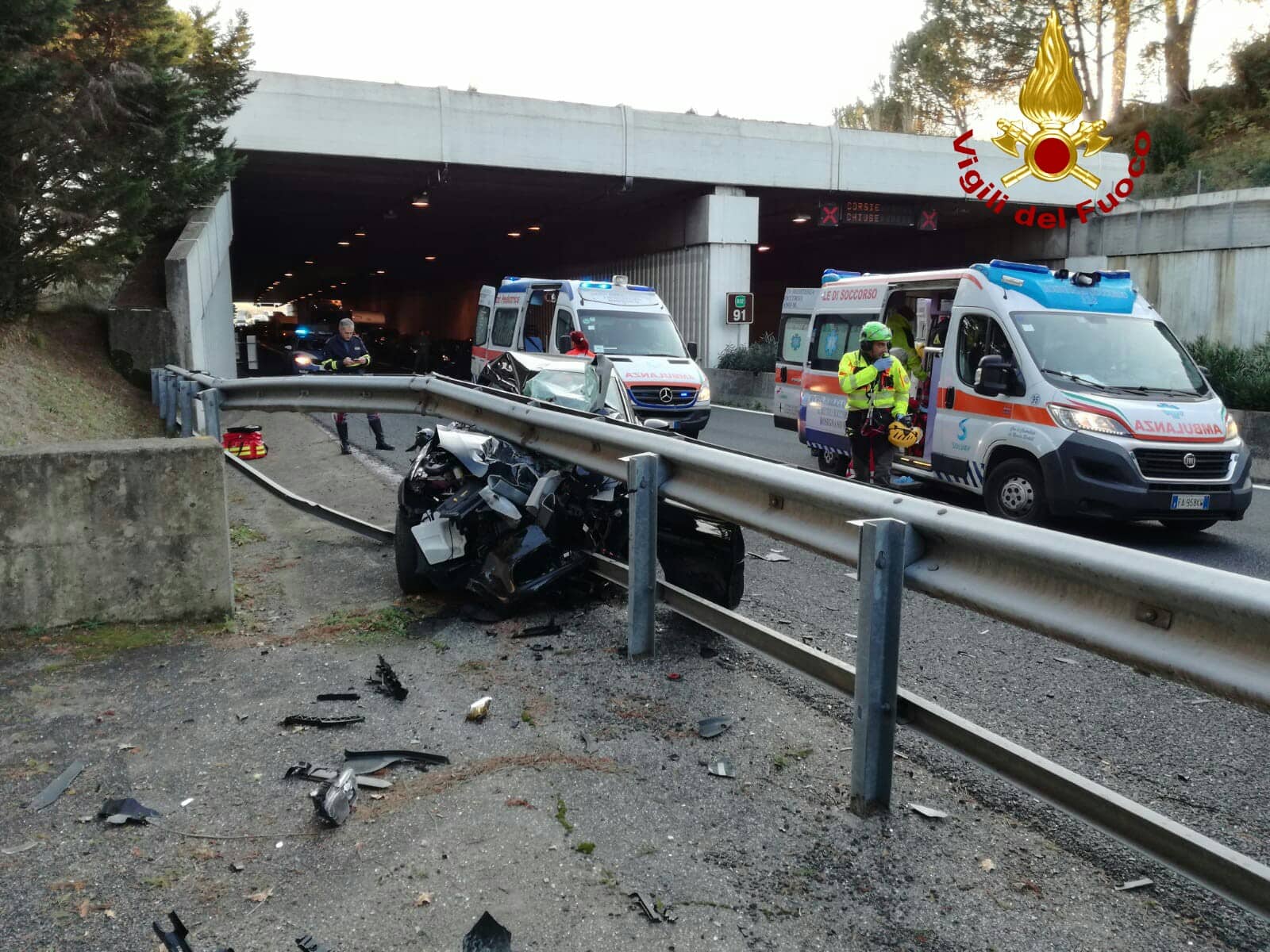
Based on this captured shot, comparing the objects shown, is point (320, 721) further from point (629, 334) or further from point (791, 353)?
point (791, 353)

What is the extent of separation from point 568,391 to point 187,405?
5620 millimetres

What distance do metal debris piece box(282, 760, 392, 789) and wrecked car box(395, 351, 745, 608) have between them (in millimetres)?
1769

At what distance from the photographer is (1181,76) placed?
149 feet

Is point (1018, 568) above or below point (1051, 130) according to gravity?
below

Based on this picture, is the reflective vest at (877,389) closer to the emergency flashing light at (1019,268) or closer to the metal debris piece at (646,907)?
the emergency flashing light at (1019,268)

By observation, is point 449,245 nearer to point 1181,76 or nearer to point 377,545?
point 1181,76

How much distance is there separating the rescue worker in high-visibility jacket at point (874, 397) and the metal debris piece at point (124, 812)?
302 inches

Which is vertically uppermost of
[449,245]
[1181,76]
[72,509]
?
[1181,76]

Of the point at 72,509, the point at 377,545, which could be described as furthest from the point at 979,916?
the point at 377,545

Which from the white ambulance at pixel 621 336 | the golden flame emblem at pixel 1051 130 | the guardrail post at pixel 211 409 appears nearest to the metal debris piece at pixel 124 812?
the guardrail post at pixel 211 409

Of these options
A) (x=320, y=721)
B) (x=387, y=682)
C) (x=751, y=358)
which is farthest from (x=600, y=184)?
(x=320, y=721)

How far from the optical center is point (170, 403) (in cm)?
1282

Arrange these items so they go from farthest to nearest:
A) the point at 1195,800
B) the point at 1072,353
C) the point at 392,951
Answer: the point at 1072,353 → the point at 1195,800 → the point at 392,951

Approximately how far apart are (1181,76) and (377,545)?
50026 millimetres
